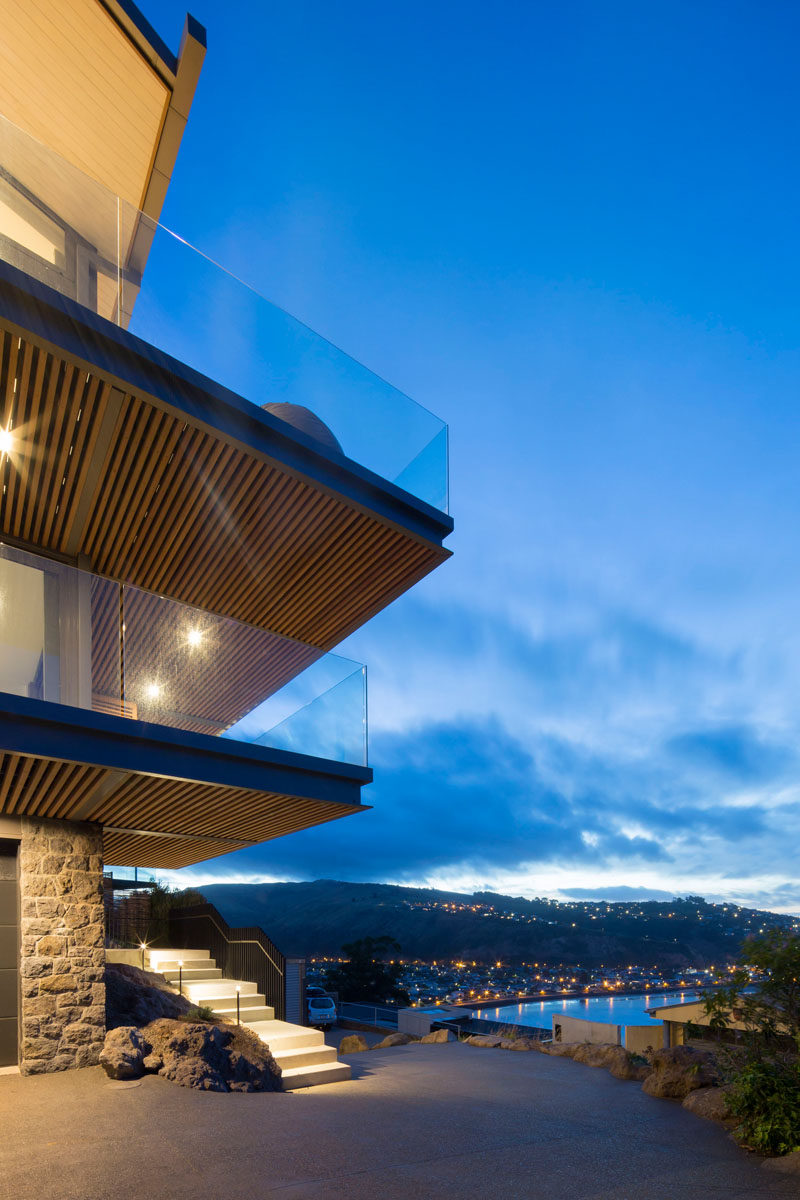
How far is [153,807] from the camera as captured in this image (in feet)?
30.2

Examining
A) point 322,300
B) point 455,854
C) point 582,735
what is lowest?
point 455,854

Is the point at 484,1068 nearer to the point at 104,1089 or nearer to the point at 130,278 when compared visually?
the point at 104,1089

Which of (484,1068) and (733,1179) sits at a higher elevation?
(733,1179)

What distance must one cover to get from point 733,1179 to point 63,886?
6856 millimetres

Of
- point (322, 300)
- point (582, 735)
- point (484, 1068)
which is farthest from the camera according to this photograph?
point (582, 735)

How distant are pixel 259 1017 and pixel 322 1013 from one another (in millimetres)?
12354

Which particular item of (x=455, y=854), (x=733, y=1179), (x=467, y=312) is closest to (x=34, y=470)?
(x=733, y=1179)

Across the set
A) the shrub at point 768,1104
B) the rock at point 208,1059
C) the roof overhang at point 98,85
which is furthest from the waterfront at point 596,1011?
the roof overhang at point 98,85

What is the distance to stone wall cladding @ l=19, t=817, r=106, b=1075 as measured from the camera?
25.5 feet

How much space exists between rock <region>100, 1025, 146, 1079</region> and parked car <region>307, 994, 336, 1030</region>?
1502 centimetres

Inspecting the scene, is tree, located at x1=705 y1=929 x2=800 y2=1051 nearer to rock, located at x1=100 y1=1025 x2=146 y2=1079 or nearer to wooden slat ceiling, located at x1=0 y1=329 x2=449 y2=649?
rock, located at x1=100 y1=1025 x2=146 y2=1079

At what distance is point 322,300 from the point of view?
15012 cm

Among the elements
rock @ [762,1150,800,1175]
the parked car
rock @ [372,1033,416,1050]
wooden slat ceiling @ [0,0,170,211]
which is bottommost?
the parked car

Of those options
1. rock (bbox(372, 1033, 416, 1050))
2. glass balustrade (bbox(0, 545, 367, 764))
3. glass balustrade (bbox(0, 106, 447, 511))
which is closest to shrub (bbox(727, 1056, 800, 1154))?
glass balustrade (bbox(0, 545, 367, 764))
